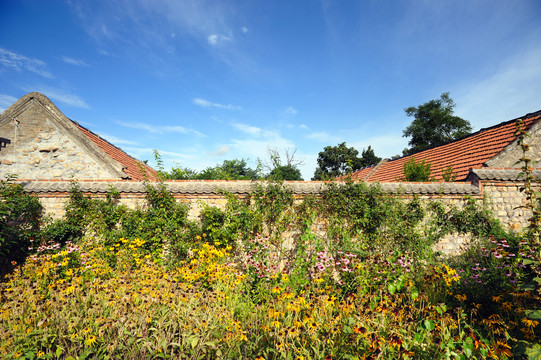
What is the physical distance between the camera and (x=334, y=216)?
5.92m

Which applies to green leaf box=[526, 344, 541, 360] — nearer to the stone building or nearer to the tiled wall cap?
the tiled wall cap

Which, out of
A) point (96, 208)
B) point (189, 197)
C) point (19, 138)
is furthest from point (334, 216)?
point (19, 138)

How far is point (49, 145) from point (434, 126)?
30.5 meters

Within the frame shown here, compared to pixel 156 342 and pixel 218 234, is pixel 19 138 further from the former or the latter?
pixel 156 342

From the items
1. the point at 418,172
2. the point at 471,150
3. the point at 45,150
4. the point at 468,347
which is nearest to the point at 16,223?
the point at 45,150

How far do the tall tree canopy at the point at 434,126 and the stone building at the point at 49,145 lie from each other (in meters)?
27.6

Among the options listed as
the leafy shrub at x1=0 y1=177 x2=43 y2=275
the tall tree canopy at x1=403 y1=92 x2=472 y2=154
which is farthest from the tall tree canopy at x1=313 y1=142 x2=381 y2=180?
the leafy shrub at x1=0 y1=177 x2=43 y2=275

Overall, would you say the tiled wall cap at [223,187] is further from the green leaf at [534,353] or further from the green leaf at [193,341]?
the green leaf at [534,353]

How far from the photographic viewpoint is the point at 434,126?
26.5 m

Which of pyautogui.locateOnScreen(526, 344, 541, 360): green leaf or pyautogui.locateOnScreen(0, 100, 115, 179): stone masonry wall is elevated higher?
pyautogui.locateOnScreen(0, 100, 115, 179): stone masonry wall

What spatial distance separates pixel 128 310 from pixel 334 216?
430 centimetres

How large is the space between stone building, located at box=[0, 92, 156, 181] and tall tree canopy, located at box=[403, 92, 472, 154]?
27558mm

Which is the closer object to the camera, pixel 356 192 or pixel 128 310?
pixel 128 310

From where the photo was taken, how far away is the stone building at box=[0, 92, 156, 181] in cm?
862
